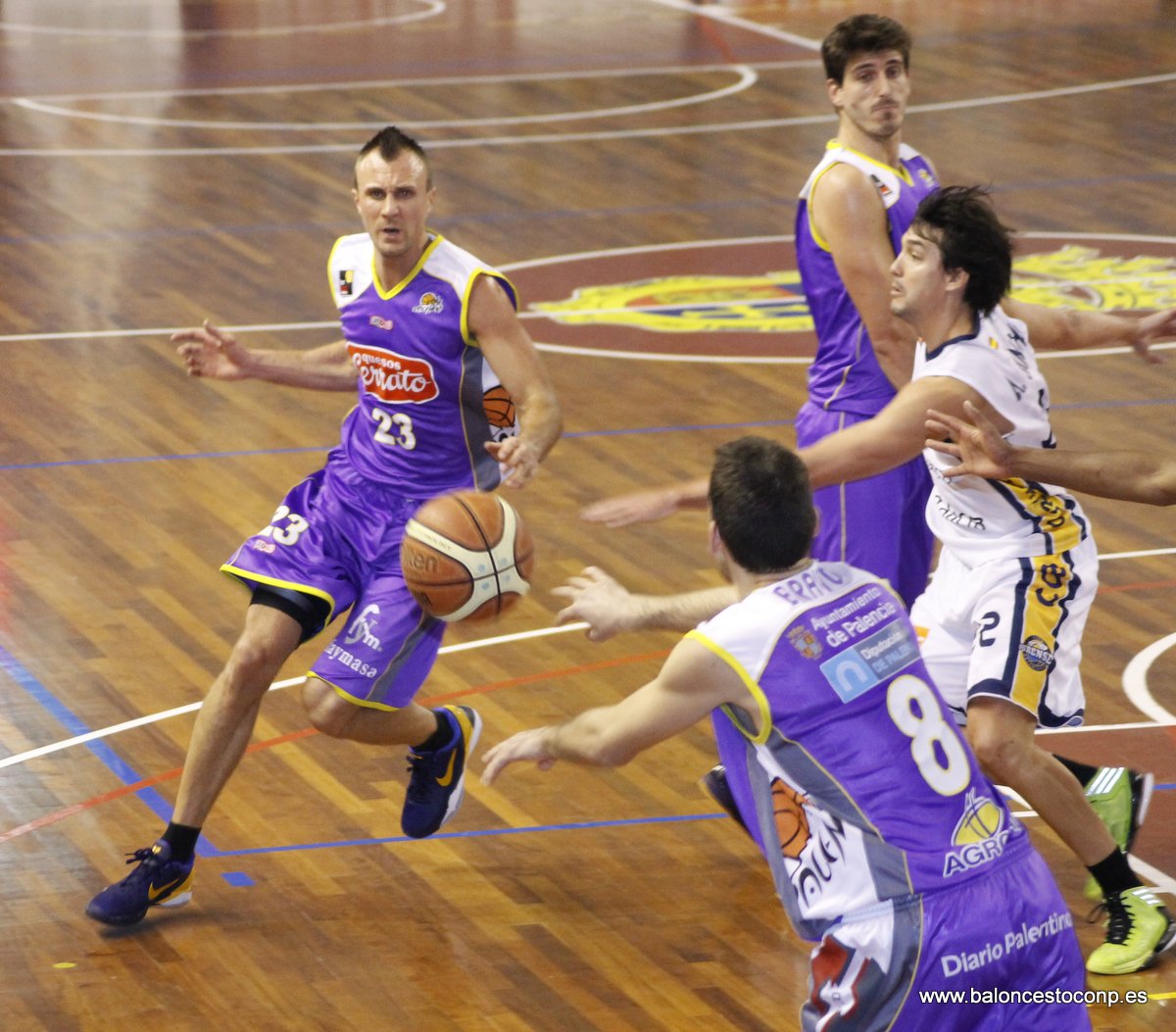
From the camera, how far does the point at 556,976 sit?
5258 mm

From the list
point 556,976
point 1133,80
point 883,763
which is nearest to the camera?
point 883,763

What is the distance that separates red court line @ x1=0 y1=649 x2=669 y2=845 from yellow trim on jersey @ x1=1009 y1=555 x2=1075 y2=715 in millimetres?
2364

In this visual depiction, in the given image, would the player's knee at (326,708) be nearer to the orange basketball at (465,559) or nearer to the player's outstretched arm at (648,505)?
the orange basketball at (465,559)

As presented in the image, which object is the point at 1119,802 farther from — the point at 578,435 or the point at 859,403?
the point at 578,435

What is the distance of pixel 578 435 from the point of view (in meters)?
9.64

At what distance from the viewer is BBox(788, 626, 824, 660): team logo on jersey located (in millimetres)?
3867

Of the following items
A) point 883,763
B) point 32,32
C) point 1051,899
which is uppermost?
point 883,763

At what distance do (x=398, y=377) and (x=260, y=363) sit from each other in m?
0.57

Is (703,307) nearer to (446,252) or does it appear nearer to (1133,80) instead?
(446,252)

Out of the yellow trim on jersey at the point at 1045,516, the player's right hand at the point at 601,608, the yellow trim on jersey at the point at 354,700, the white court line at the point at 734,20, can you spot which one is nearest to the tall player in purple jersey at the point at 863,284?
the yellow trim on jersey at the point at 1045,516

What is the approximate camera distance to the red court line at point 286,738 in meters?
6.07

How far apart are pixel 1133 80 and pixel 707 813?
42.2ft

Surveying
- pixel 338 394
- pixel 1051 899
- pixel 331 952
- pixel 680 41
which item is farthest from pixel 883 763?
pixel 680 41

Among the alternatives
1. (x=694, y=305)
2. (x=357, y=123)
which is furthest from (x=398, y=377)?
(x=357, y=123)
